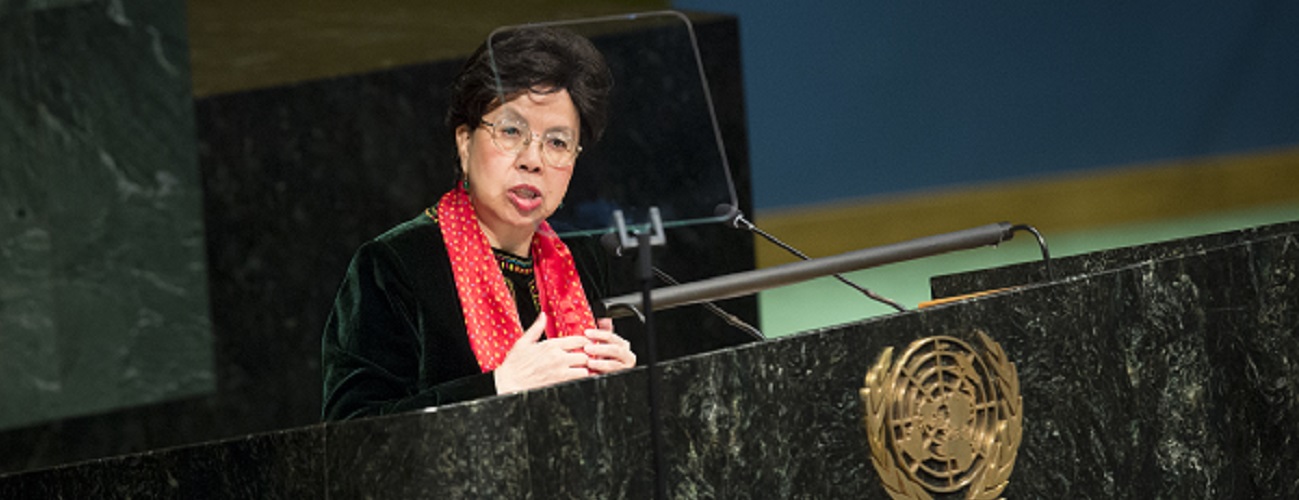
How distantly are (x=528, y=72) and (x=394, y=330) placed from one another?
1.32ft

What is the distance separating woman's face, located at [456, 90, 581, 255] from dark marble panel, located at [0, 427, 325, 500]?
63 cm

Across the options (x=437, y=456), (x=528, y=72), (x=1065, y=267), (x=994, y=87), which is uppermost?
(x=994, y=87)

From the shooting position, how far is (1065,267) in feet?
8.11

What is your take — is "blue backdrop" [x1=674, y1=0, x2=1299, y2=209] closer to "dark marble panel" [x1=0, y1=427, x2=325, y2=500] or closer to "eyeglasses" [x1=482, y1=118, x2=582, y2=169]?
"eyeglasses" [x1=482, y1=118, x2=582, y2=169]

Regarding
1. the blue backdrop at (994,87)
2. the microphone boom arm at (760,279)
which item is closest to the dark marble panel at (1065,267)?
the microphone boom arm at (760,279)

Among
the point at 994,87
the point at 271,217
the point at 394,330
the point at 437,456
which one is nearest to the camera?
the point at 437,456

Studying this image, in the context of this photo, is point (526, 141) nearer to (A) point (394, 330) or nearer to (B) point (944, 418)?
(A) point (394, 330)

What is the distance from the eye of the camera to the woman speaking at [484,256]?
2.21 meters

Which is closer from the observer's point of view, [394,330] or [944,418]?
[944,418]

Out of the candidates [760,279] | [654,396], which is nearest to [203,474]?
[654,396]

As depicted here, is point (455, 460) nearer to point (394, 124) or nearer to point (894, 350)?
point (894, 350)

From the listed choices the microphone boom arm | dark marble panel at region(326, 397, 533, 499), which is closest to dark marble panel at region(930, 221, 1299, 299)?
the microphone boom arm

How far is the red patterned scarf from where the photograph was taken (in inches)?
89.0

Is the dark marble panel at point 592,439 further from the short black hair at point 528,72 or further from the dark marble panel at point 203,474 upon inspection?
the short black hair at point 528,72
